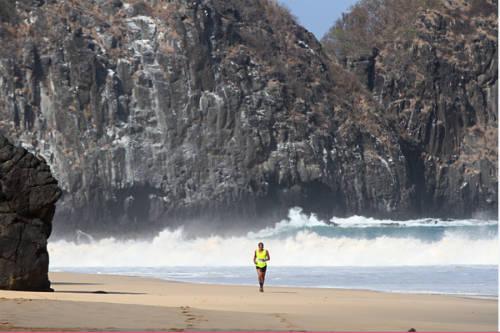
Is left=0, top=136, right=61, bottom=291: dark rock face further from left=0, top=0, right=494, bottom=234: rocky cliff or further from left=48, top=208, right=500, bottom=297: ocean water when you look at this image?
left=0, top=0, right=494, bottom=234: rocky cliff

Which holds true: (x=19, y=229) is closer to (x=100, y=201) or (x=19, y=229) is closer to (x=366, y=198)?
(x=100, y=201)

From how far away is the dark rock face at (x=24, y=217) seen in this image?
2031 cm

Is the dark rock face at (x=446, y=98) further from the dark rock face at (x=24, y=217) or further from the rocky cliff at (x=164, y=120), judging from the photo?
the dark rock face at (x=24, y=217)

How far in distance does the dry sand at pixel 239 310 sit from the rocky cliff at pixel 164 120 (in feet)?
129

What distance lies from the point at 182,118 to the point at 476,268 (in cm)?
3227

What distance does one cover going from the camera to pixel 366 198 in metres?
70.8

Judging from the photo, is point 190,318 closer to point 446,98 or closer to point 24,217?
point 24,217

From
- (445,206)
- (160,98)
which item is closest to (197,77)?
(160,98)

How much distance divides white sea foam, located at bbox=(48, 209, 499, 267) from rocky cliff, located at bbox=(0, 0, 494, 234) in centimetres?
472

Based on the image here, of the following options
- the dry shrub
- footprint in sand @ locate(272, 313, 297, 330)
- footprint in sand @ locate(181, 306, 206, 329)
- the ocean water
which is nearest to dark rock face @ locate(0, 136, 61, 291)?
footprint in sand @ locate(181, 306, 206, 329)

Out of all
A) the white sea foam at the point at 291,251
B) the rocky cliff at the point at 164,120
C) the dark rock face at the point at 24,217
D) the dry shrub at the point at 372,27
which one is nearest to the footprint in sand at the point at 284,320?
the dark rock face at the point at 24,217

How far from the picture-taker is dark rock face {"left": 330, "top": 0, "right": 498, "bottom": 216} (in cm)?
7644

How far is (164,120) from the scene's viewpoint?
64562mm

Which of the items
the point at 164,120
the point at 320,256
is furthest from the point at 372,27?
the point at 320,256
